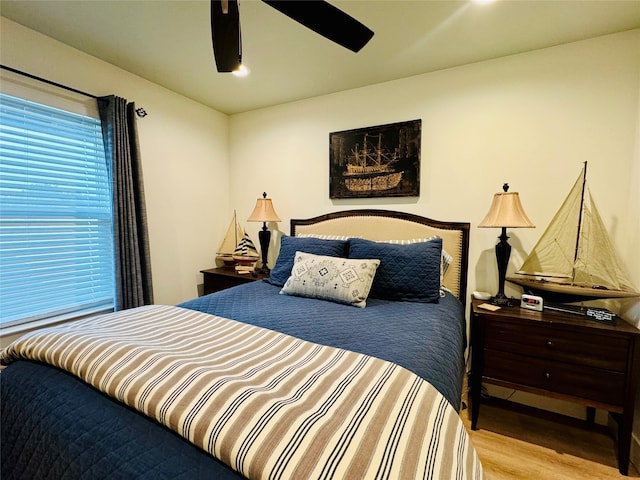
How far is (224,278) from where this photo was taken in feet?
9.28

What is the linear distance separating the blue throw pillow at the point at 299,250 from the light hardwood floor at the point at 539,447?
1.44m

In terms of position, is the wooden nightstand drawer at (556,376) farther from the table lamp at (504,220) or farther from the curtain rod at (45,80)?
the curtain rod at (45,80)

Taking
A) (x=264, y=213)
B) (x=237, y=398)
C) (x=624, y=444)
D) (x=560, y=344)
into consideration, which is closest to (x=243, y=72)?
(x=264, y=213)

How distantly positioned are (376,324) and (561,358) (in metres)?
1.10

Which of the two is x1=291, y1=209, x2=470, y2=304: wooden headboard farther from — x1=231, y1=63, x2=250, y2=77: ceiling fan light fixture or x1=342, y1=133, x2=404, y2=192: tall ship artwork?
x1=231, y1=63, x2=250, y2=77: ceiling fan light fixture

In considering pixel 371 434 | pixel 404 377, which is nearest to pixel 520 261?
pixel 404 377

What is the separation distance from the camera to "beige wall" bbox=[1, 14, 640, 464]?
1.87 meters

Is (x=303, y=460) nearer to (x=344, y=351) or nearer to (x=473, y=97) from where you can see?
(x=344, y=351)

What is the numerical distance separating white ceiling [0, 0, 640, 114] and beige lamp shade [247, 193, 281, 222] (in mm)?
1076

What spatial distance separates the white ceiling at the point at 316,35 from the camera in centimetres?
165

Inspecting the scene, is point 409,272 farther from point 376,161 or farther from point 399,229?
point 376,161

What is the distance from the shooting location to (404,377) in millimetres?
909

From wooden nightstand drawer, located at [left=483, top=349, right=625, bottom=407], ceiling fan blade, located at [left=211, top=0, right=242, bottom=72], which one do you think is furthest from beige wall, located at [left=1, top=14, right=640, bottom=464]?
ceiling fan blade, located at [left=211, top=0, right=242, bottom=72]

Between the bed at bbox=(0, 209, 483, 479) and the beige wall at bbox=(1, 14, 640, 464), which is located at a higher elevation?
the beige wall at bbox=(1, 14, 640, 464)
